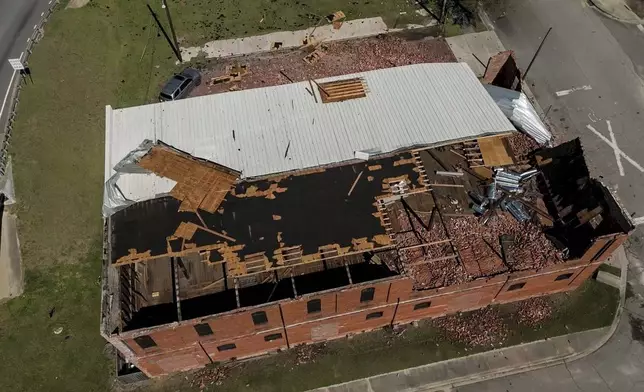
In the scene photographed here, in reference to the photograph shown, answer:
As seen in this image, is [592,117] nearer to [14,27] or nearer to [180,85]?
[180,85]

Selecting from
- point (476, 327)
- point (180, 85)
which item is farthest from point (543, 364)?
point (180, 85)

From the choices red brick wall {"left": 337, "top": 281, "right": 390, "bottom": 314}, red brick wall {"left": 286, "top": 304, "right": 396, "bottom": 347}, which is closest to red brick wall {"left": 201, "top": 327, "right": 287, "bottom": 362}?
red brick wall {"left": 286, "top": 304, "right": 396, "bottom": 347}

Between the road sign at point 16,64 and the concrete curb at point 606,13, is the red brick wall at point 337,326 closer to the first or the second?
the road sign at point 16,64

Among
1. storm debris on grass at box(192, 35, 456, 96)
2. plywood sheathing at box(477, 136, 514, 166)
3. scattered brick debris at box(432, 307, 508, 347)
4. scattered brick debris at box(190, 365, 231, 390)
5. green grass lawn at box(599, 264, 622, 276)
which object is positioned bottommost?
scattered brick debris at box(190, 365, 231, 390)

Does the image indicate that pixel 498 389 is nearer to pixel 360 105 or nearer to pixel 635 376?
pixel 635 376

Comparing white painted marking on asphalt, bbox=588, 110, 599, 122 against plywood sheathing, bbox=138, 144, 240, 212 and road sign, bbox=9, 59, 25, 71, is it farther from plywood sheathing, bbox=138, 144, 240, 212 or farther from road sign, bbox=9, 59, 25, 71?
road sign, bbox=9, 59, 25, 71
